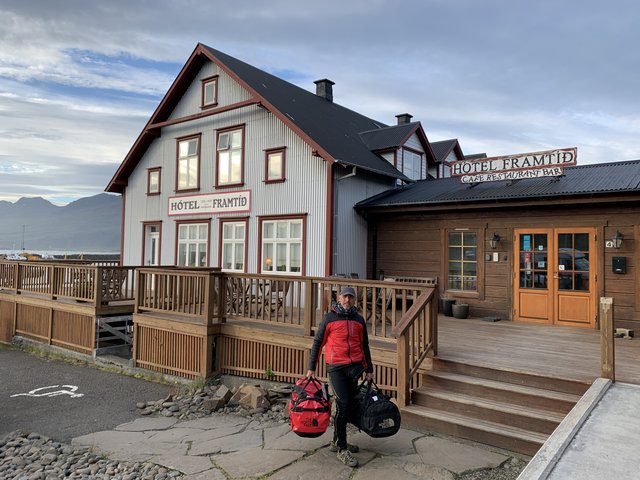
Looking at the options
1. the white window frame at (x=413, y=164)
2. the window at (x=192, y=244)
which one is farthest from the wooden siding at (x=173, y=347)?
the white window frame at (x=413, y=164)

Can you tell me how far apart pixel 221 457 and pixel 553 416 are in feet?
11.4

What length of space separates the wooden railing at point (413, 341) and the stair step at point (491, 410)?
0.77 feet

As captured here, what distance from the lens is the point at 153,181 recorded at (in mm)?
15258

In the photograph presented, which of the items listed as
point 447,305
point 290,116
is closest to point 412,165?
point 290,116

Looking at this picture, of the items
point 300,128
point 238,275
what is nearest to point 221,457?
point 238,275

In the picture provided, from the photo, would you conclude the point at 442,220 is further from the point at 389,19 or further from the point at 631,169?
the point at 389,19

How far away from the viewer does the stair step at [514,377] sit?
4895 millimetres

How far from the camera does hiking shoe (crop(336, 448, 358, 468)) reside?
417 centimetres

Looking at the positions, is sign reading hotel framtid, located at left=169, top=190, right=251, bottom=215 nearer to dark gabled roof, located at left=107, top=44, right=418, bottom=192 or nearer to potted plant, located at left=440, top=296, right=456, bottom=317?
dark gabled roof, located at left=107, top=44, right=418, bottom=192

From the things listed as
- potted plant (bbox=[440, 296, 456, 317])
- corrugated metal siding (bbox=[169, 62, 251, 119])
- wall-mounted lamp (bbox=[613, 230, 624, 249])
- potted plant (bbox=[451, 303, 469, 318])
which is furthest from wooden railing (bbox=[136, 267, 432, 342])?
corrugated metal siding (bbox=[169, 62, 251, 119])

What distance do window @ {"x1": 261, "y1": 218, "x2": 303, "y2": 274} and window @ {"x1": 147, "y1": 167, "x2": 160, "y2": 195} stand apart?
497 cm

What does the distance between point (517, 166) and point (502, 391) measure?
21.5 feet

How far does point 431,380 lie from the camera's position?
5605 millimetres

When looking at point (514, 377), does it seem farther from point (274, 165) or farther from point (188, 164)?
point (188, 164)
